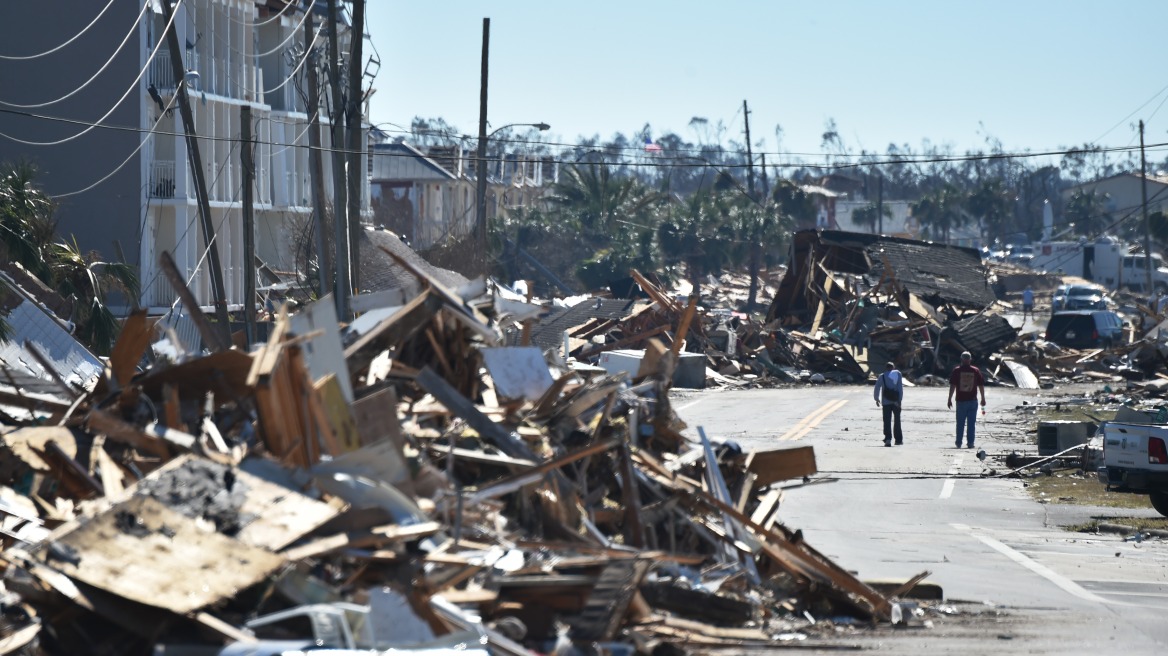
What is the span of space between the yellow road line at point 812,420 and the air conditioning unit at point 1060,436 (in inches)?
184

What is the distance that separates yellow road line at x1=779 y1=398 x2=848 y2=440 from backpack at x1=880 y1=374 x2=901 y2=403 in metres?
1.83

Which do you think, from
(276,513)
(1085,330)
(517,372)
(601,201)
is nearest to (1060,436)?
(517,372)

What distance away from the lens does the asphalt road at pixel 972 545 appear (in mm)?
9375

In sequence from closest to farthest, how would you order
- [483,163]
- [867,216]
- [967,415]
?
[967,415], [483,163], [867,216]

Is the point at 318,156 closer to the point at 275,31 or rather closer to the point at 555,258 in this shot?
the point at 275,31

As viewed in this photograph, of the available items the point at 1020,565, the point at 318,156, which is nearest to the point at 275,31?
the point at 318,156

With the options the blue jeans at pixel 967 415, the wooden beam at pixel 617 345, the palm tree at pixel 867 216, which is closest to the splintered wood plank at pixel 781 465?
the blue jeans at pixel 967 415

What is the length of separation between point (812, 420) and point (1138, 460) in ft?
42.7

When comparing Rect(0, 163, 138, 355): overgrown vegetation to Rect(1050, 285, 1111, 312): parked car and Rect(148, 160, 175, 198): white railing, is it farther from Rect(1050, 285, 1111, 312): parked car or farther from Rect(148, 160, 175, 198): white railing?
Rect(1050, 285, 1111, 312): parked car

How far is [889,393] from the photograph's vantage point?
23438 millimetres

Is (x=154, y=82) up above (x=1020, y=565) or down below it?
above

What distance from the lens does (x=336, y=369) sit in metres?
9.00

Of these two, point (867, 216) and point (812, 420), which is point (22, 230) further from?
point (867, 216)

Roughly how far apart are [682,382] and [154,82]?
56.7 feet
